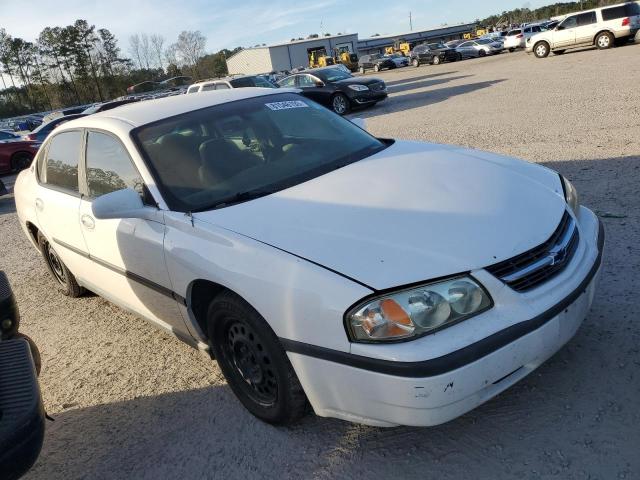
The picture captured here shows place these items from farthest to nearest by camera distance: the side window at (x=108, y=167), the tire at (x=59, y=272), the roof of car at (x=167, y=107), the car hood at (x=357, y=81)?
the car hood at (x=357, y=81)
the tire at (x=59, y=272)
the roof of car at (x=167, y=107)
the side window at (x=108, y=167)

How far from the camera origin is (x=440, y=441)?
2412 millimetres

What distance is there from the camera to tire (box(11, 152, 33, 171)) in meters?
15.5

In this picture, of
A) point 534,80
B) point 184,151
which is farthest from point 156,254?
point 534,80

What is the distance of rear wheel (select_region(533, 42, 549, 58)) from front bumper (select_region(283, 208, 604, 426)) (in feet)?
87.7

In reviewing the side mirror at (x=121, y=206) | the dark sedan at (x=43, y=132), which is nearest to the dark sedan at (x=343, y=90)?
the dark sedan at (x=43, y=132)

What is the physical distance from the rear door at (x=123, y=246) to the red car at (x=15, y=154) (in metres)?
13.8

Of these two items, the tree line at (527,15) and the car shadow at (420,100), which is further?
the tree line at (527,15)

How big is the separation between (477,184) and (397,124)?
9.95m

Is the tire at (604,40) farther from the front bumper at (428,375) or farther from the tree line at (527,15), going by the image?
the tree line at (527,15)

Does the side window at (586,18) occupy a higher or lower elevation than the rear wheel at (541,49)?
higher

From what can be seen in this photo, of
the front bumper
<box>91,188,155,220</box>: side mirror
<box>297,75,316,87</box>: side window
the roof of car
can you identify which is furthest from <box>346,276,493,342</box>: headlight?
<box>297,75,316,87</box>: side window

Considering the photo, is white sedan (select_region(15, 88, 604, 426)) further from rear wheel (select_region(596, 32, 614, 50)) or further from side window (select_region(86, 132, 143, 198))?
rear wheel (select_region(596, 32, 614, 50))

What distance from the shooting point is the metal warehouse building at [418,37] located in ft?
303

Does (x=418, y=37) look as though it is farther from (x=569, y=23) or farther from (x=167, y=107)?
(x=167, y=107)
